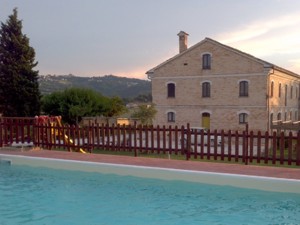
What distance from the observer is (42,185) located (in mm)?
10117

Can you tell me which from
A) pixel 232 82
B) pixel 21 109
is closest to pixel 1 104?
pixel 21 109

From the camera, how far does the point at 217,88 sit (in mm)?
30188

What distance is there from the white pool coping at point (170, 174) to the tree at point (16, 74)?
1666 centimetres

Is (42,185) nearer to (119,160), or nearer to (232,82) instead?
(119,160)

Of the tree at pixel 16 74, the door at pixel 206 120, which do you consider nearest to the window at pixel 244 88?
the door at pixel 206 120

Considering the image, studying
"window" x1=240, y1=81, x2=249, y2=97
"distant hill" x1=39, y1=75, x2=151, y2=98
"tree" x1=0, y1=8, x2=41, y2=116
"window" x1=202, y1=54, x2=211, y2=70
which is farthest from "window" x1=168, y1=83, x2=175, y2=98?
"distant hill" x1=39, y1=75, x2=151, y2=98

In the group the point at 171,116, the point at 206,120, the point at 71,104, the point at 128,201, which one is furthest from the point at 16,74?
the point at 128,201

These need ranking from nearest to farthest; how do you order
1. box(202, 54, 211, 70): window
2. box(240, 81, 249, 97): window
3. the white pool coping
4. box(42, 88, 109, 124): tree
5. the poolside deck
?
the white pool coping
the poolside deck
box(240, 81, 249, 97): window
box(202, 54, 211, 70): window
box(42, 88, 109, 124): tree

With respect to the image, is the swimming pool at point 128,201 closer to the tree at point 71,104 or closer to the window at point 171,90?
the tree at point 71,104

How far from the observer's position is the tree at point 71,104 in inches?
1208

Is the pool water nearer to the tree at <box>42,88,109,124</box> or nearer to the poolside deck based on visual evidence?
the poolside deck

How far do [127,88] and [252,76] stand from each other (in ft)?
201

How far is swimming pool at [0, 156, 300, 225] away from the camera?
740 centimetres

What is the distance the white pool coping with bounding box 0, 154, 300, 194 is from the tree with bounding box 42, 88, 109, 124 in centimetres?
1766
